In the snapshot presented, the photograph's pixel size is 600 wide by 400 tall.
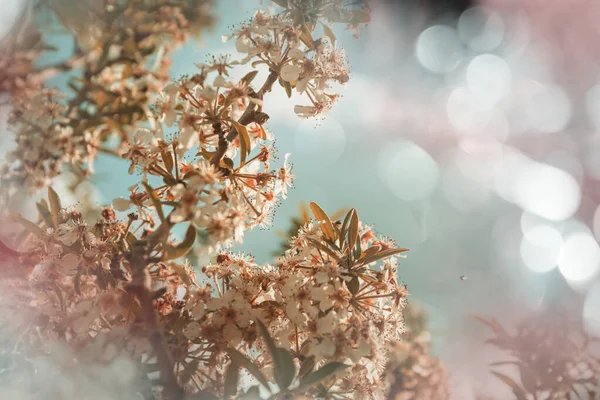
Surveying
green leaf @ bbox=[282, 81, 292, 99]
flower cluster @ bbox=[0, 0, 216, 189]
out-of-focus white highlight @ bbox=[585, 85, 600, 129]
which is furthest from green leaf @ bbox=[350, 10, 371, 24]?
out-of-focus white highlight @ bbox=[585, 85, 600, 129]

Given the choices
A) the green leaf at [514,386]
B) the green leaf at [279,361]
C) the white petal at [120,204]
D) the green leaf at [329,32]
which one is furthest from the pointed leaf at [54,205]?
the green leaf at [514,386]

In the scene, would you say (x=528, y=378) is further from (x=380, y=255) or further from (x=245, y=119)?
(x=245, y=119)

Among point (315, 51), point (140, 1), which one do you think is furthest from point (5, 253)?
point (315, 51)

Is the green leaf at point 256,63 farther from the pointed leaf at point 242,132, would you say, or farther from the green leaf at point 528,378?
the green leaf at point 528,378

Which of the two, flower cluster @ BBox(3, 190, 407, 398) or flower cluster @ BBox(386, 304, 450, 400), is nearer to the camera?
flower cluster @ BBox(3, 190, 407, 398)

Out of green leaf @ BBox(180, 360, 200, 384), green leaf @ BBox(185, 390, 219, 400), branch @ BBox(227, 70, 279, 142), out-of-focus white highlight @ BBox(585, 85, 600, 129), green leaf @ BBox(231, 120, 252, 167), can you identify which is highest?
out-of-focus white highlight @ BBox(585, 85, 600, 129)

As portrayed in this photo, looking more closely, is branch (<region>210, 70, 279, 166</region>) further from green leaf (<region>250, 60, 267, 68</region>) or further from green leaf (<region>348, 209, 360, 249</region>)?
green leaf (<region>348, 209, 360, 249</region>)

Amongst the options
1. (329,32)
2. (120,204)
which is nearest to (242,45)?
(329,32)

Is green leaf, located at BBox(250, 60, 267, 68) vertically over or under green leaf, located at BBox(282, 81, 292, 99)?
over
